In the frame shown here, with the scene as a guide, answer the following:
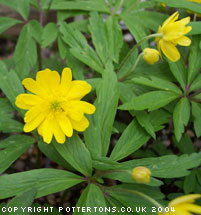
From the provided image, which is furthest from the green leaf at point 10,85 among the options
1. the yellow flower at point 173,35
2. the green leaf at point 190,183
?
the green leaf at point 190,183

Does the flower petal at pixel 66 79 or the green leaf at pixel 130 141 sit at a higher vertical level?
the flower petal at pixel 66 79

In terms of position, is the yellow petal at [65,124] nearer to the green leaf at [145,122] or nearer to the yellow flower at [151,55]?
the green leaf at [145,122]

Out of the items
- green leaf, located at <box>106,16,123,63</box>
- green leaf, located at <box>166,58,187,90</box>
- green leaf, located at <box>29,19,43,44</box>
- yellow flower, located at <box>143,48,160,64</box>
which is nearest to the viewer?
yellow flower, located at <box>143,48,160,64</box>

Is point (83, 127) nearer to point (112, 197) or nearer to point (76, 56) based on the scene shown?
point (112, 197)

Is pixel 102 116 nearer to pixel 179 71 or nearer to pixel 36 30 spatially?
pixel 179 71

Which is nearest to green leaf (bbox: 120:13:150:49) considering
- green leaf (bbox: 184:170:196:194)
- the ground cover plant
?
the ground cover plant

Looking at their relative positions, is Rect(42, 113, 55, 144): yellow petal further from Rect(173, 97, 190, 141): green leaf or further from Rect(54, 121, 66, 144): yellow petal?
Rect(173, 97, 190, 141): green leaf

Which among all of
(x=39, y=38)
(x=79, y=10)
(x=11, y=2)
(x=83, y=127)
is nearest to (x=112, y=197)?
(x=83, y=127)

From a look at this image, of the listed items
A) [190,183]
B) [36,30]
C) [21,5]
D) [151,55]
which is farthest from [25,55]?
[190,183]
